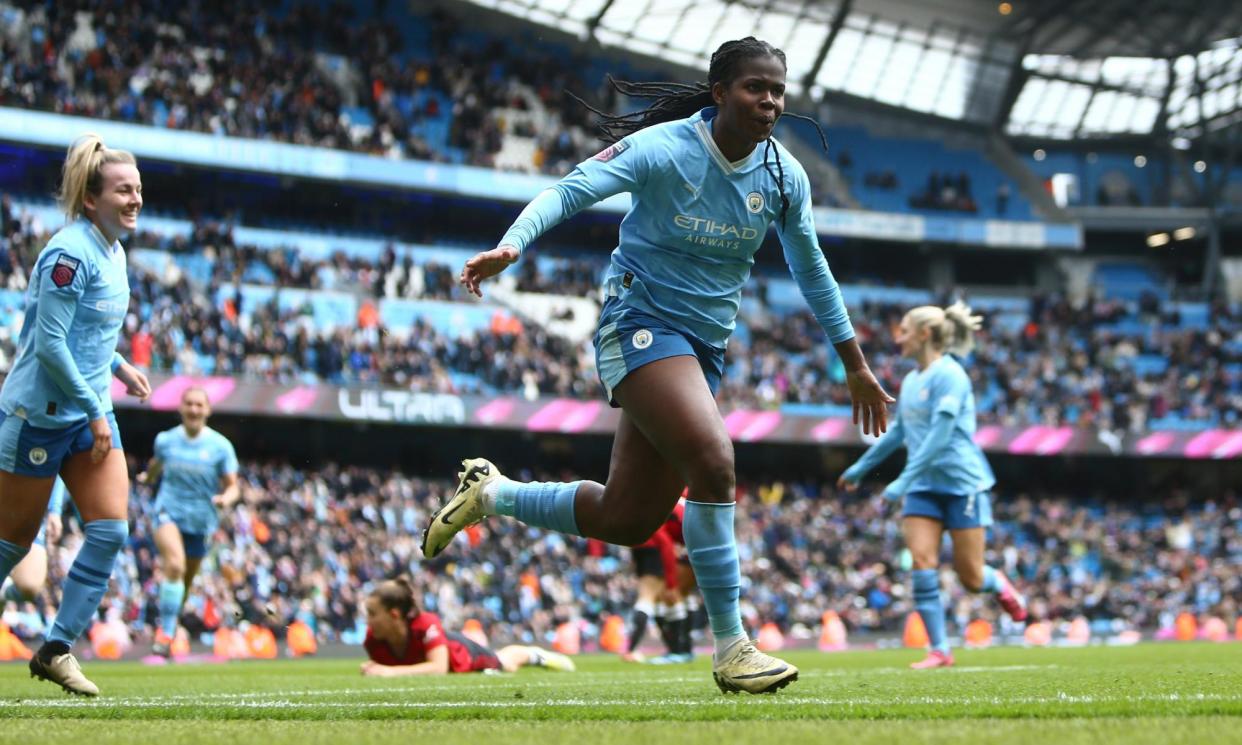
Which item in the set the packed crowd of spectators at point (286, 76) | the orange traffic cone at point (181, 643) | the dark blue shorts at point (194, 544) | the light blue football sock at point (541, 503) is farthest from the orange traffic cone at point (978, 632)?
the light blue football sock at point (541, 503)

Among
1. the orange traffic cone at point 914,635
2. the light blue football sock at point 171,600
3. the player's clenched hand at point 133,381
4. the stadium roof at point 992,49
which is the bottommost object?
the orange traffic cone at point 914,635

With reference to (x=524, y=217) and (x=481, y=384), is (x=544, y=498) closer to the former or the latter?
(x=524, y=217)

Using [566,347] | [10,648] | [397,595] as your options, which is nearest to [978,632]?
[566,347]

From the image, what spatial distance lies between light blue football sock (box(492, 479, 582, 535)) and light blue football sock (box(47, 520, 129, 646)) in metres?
1.86

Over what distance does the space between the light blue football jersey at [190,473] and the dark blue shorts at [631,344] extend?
7452mm

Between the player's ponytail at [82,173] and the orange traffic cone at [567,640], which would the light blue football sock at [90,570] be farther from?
the orange traffic cone at [567,640]

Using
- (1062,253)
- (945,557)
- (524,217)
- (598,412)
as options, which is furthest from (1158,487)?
(524,217)

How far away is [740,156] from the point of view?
19.4 feet

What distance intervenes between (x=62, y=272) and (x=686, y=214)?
9.54 ft

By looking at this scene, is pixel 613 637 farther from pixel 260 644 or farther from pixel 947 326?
pixel 947 326

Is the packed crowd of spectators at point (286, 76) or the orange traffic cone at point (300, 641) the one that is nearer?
the orange traffic cone at point (300, 641)

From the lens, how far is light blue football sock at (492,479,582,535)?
20.1 feet

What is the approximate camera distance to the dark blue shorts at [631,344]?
567 cm

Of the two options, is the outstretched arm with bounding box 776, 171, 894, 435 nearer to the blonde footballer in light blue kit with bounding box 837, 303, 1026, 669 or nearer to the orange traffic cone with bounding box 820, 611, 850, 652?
the blonde footballer in light blue kit with bounding box 837, 303, 1026, 669
